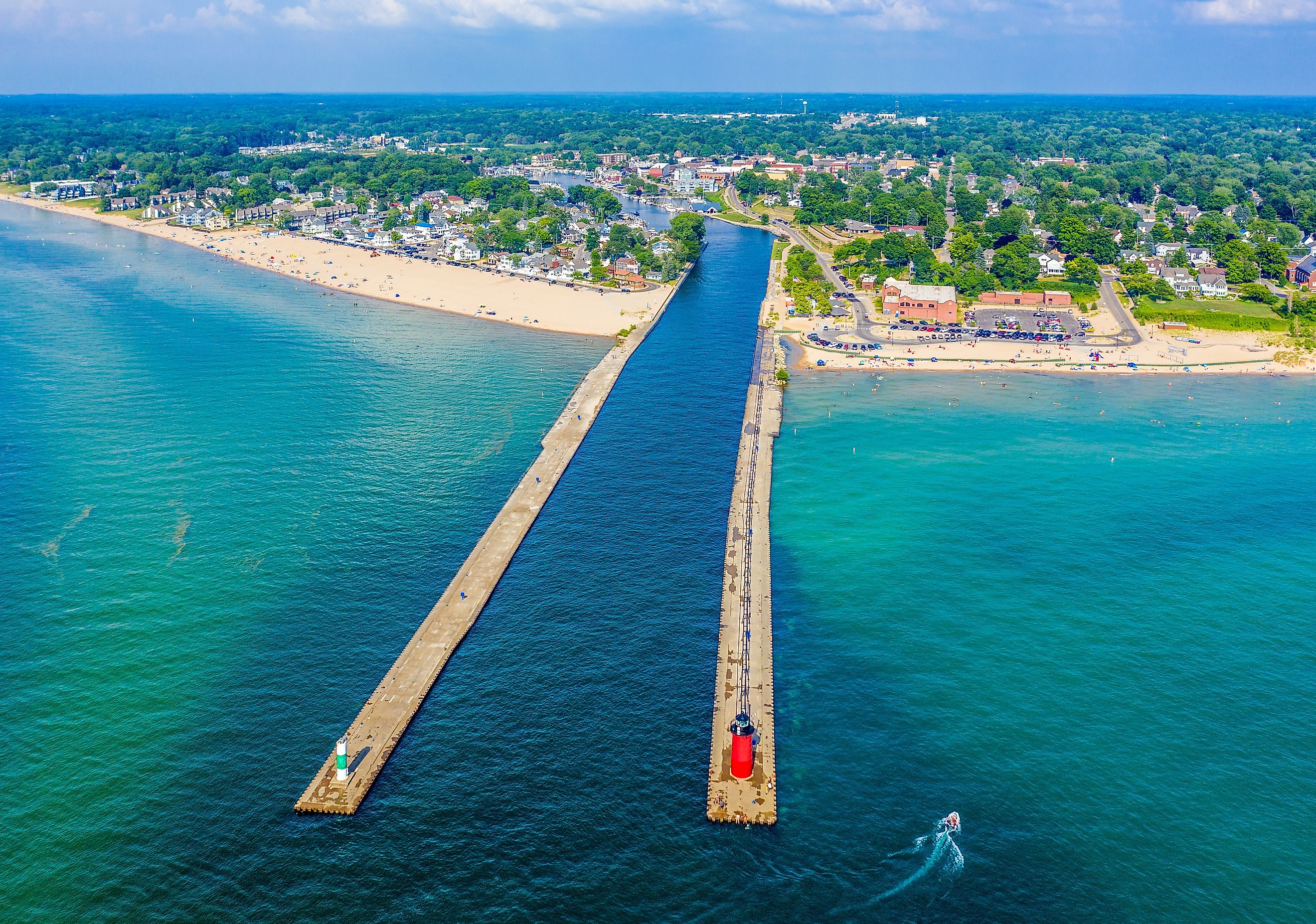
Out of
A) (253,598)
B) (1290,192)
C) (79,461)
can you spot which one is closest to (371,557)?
(253,598)

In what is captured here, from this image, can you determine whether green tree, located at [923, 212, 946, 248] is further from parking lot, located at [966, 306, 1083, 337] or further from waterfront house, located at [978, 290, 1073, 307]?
parking lot, located at [966, 306, 1083, 337]

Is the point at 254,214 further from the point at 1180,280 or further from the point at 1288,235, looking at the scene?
the point at 1288,235

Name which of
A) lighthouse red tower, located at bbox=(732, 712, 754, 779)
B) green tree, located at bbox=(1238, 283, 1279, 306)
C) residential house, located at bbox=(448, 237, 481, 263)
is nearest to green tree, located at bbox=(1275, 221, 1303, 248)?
green tree, located at bbox=(1238, 283, 1279, 306)

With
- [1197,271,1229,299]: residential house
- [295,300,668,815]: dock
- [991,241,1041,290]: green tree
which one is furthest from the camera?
[991,241,1041,290]: green tree

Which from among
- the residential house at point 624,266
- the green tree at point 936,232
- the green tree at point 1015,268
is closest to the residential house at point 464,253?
the residential house at point 624,266

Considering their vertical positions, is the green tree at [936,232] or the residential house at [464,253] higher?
the green tree at [936,232]

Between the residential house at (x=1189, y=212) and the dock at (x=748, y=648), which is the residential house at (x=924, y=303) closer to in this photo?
the dock at (x=748, y=648)

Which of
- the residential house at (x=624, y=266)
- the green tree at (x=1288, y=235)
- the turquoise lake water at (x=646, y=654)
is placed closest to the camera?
the turquoise lake water at (x=646, y=654)
